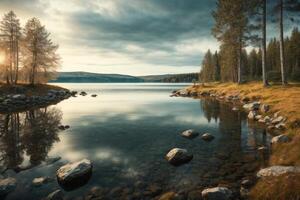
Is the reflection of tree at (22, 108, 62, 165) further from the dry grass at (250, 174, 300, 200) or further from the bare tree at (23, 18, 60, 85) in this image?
the bare tree at (23, 18, 60, 85)

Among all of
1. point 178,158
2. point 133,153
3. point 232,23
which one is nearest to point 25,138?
point 133,153

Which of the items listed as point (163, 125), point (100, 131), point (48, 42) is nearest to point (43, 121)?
point (100, 131)

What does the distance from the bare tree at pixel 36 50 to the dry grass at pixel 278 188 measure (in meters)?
55.0

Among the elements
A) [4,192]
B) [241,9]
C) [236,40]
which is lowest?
[4,192]

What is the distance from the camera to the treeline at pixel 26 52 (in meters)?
50.1

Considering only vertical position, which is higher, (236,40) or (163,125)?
(236,40)

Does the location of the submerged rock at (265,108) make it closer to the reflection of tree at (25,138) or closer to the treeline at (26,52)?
the reflection of tree at (25,138)

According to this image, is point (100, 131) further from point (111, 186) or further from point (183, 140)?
point (111, 186)

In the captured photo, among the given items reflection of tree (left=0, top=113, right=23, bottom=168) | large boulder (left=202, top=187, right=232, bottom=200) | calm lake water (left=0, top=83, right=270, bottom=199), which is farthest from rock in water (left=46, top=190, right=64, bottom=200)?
large boulder (left=202, top=187, right=232, bottom=200)

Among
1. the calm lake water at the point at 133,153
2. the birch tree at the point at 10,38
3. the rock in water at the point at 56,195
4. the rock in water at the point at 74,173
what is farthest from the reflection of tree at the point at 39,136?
the birch tree at the point at 10,38

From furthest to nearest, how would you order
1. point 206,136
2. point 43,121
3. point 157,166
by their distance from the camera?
point 43,121 → point 206,136 → point 157,166

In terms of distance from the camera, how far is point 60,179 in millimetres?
10070

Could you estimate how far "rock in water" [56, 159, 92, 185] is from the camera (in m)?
10.0

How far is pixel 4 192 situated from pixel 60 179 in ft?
6.97
